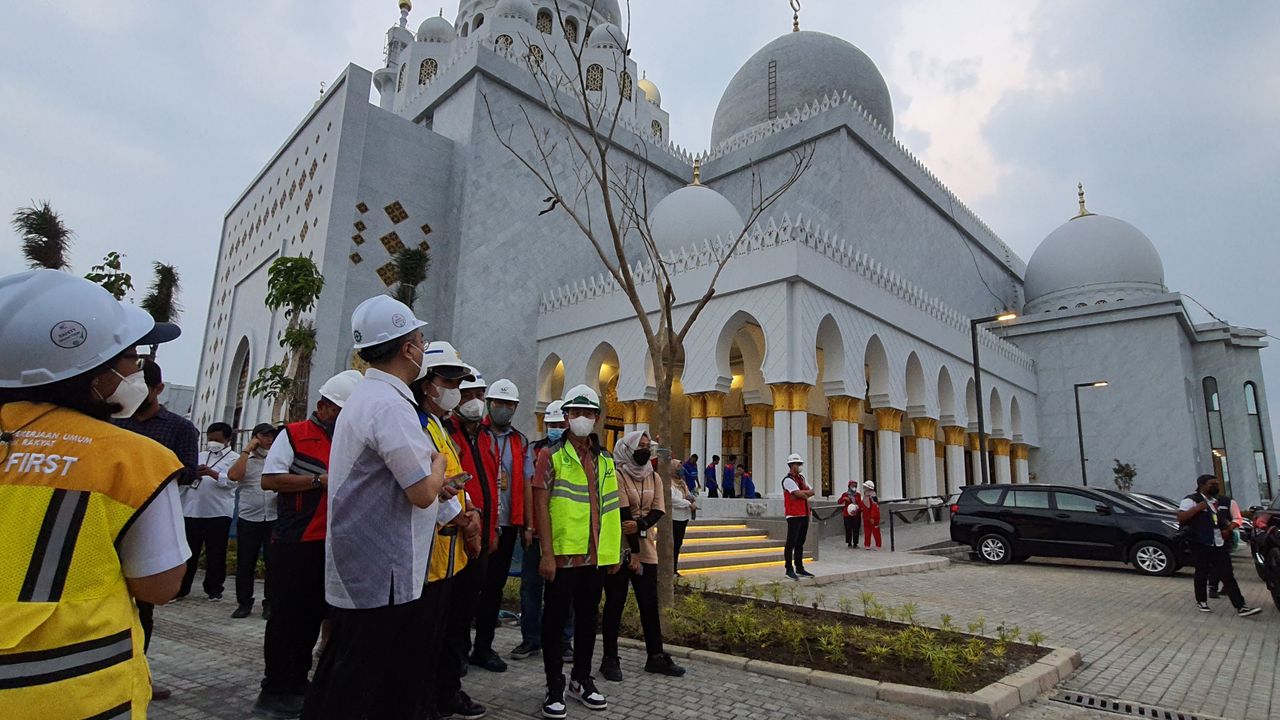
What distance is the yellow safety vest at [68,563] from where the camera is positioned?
1281mm

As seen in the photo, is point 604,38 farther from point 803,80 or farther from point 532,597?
point 532,597

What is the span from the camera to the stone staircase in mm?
10289

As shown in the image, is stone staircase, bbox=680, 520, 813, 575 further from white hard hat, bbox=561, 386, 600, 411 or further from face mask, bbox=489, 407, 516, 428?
white hard hat, bbox=561, 386, 600, 411

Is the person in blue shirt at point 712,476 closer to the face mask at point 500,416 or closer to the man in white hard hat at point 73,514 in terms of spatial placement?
the face mask at point 500,416

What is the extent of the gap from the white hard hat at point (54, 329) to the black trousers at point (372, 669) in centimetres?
118

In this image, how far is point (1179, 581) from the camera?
10.4 metres

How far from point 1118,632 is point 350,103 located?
19.5m

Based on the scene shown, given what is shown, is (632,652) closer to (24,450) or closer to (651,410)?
(24,450)

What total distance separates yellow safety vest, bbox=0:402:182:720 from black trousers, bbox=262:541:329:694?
2437 millimetres

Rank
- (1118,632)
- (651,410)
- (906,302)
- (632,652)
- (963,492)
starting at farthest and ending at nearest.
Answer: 1. (906,302)
2. (651,410)
3. (963,492)
4. (1118,632)
5. (632,652)

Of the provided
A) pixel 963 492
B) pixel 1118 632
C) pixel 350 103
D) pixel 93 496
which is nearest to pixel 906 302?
pixel 963 492

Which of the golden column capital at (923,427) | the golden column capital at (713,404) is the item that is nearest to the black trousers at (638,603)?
the golden column capital at (713,404)

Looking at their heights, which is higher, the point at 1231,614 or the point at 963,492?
the point at 963,492

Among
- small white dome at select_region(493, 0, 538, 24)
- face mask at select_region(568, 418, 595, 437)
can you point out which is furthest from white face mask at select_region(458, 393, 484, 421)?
small white dome at select_region(493, 0, 538, 24)
